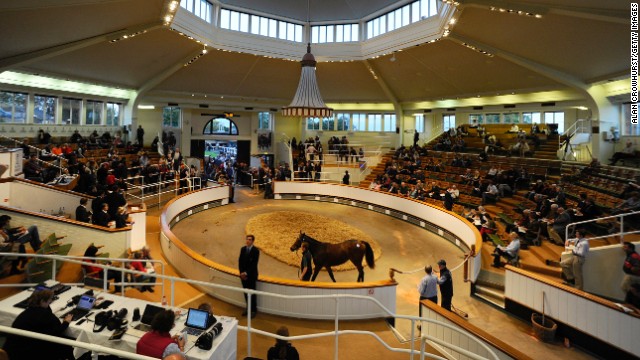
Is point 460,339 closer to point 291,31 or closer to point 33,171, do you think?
point 33,171

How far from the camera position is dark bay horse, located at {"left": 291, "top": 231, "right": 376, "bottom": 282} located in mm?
8336

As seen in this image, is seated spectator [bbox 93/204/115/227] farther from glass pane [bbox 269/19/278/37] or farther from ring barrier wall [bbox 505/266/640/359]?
glass pane [bbox 269/19/278/37]

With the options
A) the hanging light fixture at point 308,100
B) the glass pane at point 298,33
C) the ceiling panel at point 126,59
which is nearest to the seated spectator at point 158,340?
the hanging light fixture at point 308,100

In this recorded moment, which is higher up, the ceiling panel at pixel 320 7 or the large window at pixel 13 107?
the ceiling panel at pixel 320 7

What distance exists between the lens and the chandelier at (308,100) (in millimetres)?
13430

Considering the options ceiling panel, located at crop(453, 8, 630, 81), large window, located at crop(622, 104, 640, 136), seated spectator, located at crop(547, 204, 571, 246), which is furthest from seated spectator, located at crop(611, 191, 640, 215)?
large window, located at crop(622, 104, 640, 136)

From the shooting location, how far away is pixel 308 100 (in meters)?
13.8

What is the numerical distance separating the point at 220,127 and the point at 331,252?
76.5 feet

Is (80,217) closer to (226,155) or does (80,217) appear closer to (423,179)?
(423,179)

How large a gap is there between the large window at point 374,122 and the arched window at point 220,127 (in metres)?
11.2

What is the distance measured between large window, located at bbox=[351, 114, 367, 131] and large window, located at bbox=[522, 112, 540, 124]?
12.2 m

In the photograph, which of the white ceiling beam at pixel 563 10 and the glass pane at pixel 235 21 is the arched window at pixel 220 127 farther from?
the white ceiling beam at pixel 563 10

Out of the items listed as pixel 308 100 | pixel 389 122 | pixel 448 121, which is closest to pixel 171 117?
pixel 308 100

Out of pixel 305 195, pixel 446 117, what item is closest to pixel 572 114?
pixel 446 117
